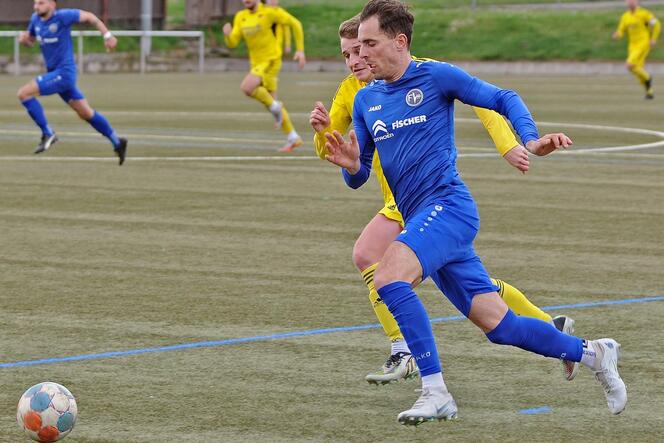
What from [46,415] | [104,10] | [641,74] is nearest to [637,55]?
[641,74]

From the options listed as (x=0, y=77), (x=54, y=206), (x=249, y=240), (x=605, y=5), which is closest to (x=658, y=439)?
(x=249, y=240)

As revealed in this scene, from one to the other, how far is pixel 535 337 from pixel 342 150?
1.26 meters

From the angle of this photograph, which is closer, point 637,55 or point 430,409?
point 430,409

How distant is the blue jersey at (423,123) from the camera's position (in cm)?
696

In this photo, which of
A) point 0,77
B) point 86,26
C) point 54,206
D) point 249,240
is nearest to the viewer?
point 249,240

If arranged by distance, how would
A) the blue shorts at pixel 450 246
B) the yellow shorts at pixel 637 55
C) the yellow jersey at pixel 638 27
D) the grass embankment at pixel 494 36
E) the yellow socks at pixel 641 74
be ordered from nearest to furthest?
the blue shorts at pixel 450 246 → the yellow socks at pixel 641 74 → the yellow shorts at pixel 637 55 → the yellow jersey at pixel 638 27 → the grass embankment at pixel 494 36

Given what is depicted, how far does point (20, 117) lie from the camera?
2759cm

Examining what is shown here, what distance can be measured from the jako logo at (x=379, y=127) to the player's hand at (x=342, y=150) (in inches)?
4.5

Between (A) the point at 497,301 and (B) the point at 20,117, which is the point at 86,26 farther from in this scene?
(A) the point at 497,301

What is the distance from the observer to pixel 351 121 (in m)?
8.29

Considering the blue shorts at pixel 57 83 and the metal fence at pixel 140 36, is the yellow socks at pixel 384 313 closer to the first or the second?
the blue shorts at pixel 57 83

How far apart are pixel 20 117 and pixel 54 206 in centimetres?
1330

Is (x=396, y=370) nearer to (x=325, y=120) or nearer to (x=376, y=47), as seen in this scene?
(x=325, y=120)

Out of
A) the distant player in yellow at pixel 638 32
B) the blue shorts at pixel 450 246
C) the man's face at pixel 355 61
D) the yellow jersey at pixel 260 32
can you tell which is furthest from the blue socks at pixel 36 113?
the distant player in yellow at pixel 638 32
